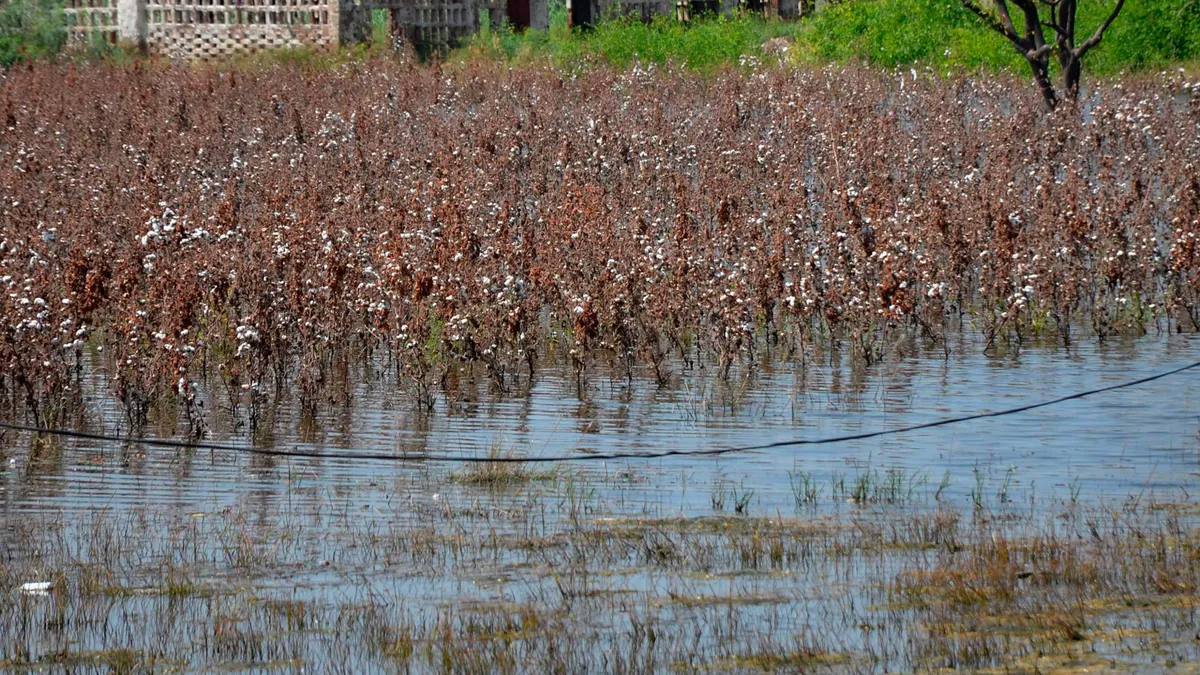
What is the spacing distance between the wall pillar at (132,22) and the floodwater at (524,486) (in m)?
29.3

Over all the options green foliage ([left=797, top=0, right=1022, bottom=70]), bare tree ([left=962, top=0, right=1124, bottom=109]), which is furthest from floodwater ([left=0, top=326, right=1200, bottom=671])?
green foliage ([left=797, top=0, right=1022, bottom=70])

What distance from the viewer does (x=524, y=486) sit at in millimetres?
8836

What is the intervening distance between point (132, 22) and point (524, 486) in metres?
32.9

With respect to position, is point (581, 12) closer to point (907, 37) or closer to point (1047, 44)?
point (907, 37)

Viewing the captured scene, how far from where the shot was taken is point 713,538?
7.62 metres

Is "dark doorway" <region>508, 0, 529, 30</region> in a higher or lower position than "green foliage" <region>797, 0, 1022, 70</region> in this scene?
higher

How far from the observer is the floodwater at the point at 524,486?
6.53m

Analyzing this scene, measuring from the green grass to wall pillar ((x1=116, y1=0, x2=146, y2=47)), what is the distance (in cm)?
847

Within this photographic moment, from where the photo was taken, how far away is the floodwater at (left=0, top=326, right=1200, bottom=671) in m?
6.53

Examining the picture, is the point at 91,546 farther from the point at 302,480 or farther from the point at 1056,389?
the point at 1056,389

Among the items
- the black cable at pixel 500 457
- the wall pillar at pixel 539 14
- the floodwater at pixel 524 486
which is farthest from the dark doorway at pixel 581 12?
the black cable at pixel 500 457

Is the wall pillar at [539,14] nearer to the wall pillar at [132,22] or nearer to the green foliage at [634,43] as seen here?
the green foliage at [634,43]

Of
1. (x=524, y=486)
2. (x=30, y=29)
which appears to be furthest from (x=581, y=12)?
(x=524, y=486)

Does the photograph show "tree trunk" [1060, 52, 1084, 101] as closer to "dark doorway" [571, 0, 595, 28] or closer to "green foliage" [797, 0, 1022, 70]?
"green foliage" [797, 0, 1022, 70]
